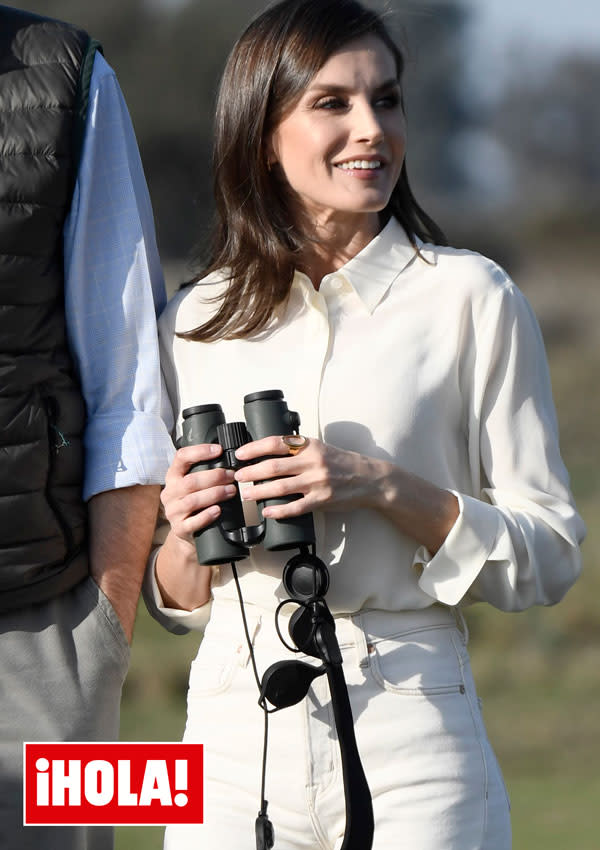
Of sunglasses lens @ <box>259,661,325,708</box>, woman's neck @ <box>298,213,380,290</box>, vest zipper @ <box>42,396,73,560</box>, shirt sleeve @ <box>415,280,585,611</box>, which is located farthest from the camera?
woman's neck @ <box>298,213,380,290</box>

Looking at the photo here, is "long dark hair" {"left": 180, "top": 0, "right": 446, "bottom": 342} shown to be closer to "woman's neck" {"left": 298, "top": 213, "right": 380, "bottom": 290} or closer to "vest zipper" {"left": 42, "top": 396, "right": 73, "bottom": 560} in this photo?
"woman's neck" {"left": 298, "top": 213, "right": 380, "bottom": 290}

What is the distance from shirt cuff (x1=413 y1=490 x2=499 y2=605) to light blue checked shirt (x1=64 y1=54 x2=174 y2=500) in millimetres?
442

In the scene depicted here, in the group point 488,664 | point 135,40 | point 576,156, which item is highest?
point 135,40

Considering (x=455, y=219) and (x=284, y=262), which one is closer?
(x=284, y=262)


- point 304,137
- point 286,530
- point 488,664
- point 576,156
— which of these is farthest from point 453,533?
point 576,156

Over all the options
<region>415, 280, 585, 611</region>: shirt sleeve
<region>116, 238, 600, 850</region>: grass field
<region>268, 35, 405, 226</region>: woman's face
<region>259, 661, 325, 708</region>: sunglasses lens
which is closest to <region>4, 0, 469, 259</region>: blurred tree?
<region>116, 238, 600, 850</region>: grass field

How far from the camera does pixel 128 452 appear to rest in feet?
7.16

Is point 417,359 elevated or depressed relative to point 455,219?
elevated

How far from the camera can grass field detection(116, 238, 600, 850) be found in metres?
5.70

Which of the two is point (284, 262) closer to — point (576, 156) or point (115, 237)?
point (115, 237)

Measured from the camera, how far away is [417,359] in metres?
2.11

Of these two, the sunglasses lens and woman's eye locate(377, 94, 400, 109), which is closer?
the sunglasses lens

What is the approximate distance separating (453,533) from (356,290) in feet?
1.32

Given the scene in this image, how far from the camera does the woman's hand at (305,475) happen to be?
6.44 ft
